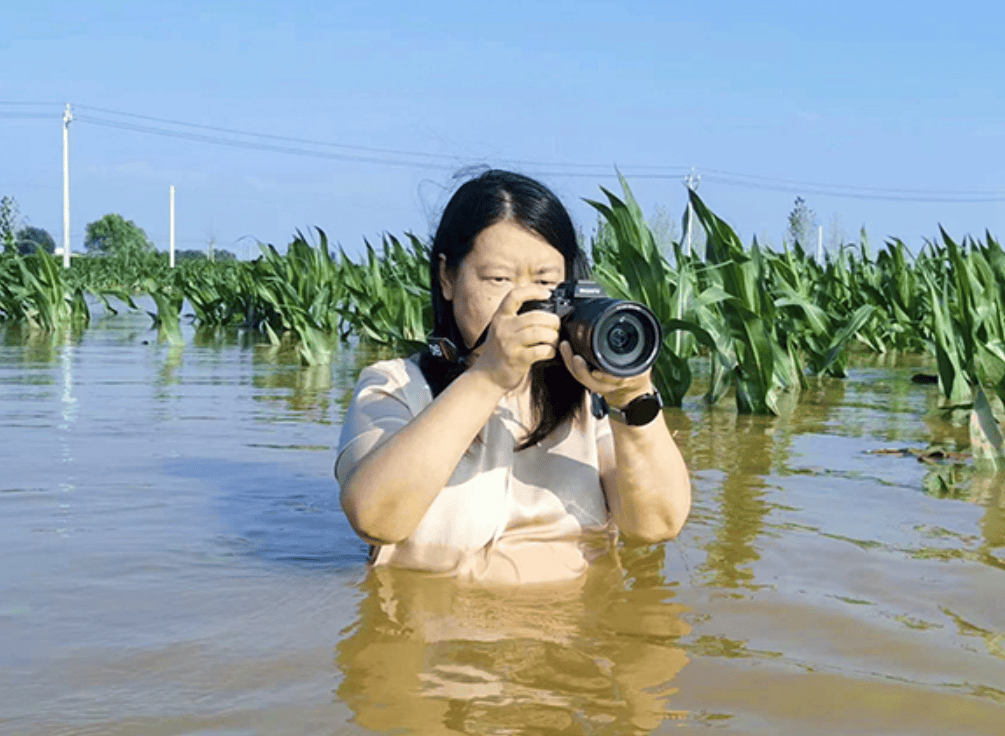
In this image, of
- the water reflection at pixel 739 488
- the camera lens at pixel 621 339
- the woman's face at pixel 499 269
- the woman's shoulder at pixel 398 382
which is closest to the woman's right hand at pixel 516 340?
the camera lens at pixel 621 339

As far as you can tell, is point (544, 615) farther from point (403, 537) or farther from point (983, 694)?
point (983, 694)

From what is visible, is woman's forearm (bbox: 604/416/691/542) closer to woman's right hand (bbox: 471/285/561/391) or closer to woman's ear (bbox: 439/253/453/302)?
woman's right hand (bbox: 471/285/561/391)

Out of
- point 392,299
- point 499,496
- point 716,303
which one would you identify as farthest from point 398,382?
point 392,299

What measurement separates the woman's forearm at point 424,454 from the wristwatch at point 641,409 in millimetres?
230

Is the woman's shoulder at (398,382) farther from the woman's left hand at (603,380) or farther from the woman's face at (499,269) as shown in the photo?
the woman's left hand at (603,380)

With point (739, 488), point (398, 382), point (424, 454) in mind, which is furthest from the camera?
point (739, 488)

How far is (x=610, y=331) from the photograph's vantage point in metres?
2.04

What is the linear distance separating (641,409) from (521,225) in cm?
43

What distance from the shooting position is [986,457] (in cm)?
357

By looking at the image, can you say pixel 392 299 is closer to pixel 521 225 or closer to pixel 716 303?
pixel 716 303

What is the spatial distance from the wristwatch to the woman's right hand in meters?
0.18

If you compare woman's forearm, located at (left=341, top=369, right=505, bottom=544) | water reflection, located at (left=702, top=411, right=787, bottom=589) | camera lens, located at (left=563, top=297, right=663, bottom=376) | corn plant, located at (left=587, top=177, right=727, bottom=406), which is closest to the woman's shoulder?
woman's forearm, located at (left=341, top=369, right=505, bottom=544)

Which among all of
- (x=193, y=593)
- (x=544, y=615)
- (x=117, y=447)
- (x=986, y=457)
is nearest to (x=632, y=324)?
(x=544, y=615)

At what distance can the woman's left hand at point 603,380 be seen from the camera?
2084mm
